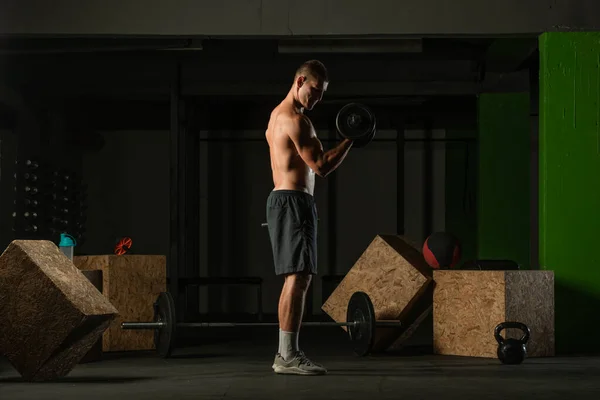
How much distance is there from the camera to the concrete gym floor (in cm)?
335

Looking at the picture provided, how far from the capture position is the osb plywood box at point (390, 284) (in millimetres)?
5137

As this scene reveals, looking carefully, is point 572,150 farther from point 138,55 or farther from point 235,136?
point 235,136

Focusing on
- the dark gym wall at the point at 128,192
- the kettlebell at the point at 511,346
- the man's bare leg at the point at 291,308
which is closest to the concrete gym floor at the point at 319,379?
the kettlebell at the point at 511,346

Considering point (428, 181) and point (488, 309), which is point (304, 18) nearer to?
point (488, 309)

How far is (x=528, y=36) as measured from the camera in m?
5.23

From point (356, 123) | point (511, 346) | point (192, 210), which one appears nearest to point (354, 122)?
point (356, 123)

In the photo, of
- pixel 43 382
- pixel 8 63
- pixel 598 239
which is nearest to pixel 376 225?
pixel 8 63

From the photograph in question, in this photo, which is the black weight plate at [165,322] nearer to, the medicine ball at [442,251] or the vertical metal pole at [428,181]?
the medicine ball at [442,251]

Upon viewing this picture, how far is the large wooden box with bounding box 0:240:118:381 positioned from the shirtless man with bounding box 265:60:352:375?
76 centimetres

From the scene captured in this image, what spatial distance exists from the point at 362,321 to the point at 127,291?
1.53 m

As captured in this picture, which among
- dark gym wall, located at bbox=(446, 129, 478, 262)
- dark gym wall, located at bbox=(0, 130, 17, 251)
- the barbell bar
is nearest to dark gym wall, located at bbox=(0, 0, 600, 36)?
the barbell bar

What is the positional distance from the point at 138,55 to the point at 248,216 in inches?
120

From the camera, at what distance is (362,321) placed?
15.6ft

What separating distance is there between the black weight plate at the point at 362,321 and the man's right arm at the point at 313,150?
1.13 metres
